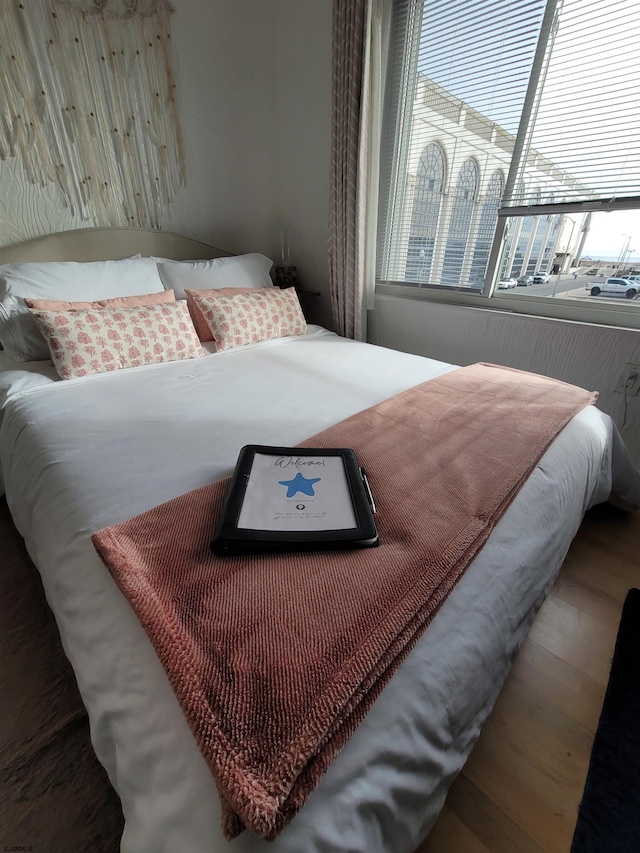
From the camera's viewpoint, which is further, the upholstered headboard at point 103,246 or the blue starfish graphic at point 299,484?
the upholstered headboard at point 103,246

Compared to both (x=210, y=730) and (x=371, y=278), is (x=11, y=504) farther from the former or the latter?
(x=371, y=278)

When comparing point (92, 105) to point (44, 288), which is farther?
Result: point (92, 105)

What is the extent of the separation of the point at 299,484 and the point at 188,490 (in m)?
0.26

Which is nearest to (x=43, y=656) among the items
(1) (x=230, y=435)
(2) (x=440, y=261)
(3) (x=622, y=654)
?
(1) (x=230, y=435)

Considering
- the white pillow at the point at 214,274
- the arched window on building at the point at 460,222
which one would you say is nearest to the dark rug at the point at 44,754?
the white pillow at the point at 214,274

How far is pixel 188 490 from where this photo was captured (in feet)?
2.84

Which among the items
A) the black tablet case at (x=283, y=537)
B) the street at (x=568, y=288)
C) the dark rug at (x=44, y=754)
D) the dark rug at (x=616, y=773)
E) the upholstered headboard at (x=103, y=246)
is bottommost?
the dark rug at (x=616, y=773)

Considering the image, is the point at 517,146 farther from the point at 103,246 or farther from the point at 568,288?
the point at 103,246

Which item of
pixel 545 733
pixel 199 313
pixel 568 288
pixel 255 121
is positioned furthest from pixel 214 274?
pixel 545 733

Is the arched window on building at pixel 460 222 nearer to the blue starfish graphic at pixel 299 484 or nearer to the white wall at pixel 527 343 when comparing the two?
the white wall at pixel 527 343

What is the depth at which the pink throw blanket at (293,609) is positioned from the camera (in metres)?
0.43

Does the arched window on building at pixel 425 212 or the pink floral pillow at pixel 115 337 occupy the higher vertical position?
the arched window on building at pixel 425 212

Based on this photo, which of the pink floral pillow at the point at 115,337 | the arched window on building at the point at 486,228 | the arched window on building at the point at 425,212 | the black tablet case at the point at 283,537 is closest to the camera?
the black tablet case at the point at 283,537

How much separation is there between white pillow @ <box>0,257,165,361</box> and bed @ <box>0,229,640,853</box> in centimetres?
10
